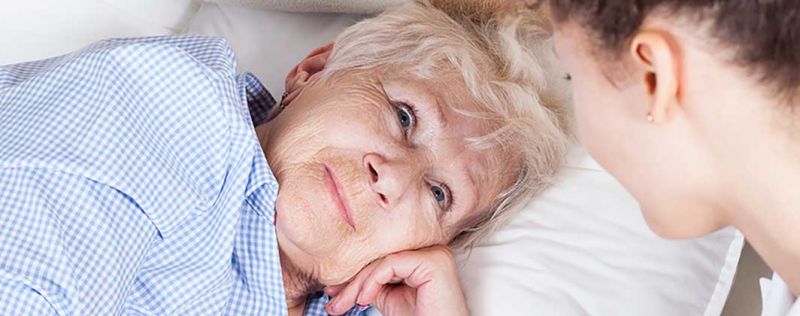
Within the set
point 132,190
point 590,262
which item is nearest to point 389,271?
point 590,262

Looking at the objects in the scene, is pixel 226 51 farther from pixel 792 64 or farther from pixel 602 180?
pixel 792 64

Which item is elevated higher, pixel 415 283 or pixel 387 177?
pixel 387 177

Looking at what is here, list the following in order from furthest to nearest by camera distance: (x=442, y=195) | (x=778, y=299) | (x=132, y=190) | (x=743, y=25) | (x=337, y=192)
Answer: (x=442, y=195) → (x=337, y=192) → (x=132, y=190) → (x=778, y=299) → (x=743, y=25)

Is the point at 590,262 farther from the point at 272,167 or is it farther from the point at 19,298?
the point at 19,298

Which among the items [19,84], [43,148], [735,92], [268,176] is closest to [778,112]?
[735,92]

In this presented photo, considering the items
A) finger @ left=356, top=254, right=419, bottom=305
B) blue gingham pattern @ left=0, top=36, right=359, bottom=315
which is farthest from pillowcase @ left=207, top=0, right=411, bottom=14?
finger @ left=356, top=254, right=419, bottom=305

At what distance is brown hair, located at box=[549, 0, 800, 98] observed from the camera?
802 mm

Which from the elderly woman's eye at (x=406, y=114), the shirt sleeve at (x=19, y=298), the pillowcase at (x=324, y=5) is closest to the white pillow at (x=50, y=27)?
the pillowcase at (x=324, y=5)

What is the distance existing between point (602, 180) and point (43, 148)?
2.77ft

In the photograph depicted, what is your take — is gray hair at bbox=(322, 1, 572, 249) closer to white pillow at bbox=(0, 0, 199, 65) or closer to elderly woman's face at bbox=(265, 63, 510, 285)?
elderly woman's face at bbox=(265, 63, 510, 285)

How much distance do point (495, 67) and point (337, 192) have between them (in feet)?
1.11

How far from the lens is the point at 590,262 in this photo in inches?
62.0

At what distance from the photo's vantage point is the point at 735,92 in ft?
2.89

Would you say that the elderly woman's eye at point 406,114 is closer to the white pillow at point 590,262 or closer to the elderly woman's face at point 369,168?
the elderly woman's face at point 369,168
